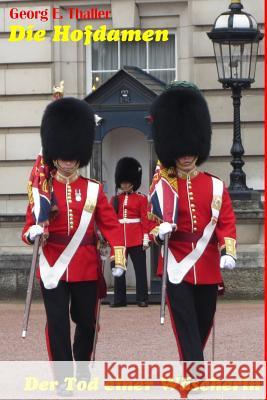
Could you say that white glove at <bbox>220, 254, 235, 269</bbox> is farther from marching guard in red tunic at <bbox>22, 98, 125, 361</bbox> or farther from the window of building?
the window of building

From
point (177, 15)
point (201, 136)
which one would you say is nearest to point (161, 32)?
point (177, 15)

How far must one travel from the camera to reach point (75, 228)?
7.65m

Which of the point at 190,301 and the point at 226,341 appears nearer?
the point at 190,301

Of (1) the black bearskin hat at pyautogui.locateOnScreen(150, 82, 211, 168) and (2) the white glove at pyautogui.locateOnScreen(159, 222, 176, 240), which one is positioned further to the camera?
(1) the black bearskin hat at pyautogui.locateOnScreen(150, 82, 211, 168)

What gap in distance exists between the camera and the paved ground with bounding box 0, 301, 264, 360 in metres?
9.02

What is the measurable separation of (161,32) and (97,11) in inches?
25.1

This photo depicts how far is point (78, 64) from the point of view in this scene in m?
13.8

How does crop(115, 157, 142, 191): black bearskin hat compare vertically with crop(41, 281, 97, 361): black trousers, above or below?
above

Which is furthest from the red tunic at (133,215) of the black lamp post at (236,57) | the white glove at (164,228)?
the white glove at (164,228)

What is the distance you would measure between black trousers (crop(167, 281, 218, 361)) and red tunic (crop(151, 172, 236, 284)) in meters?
0.08

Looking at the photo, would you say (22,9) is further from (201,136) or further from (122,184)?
(201,136)

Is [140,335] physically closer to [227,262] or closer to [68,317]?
[68,317]

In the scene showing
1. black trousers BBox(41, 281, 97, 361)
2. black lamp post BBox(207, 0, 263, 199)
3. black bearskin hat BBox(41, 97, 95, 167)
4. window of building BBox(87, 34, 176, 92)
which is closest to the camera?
black trousers BBox(41, 281, 97, 361)

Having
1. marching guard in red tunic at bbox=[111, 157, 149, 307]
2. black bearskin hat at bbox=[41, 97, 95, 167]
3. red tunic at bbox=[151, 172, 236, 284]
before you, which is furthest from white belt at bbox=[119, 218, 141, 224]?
red tunic at bbox=[151, 172, 236, 284]
